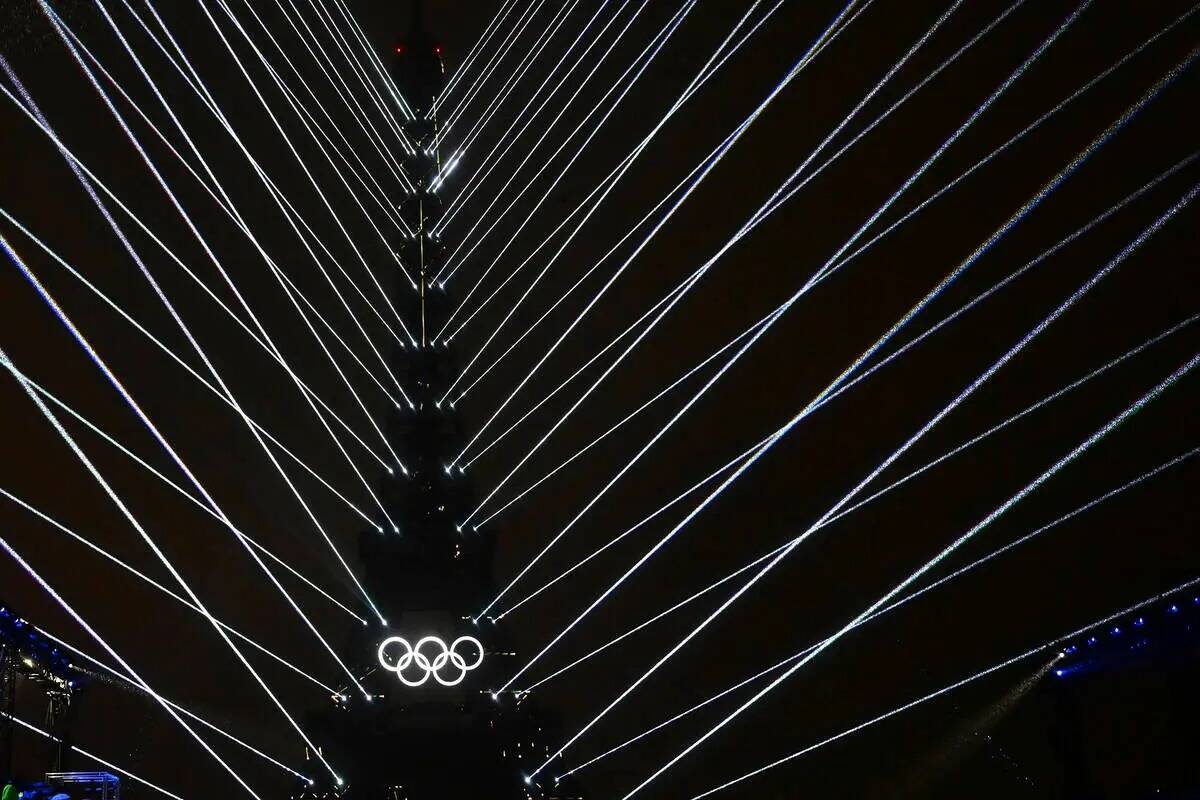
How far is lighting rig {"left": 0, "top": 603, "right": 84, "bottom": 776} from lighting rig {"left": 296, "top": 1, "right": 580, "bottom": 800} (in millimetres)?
3235

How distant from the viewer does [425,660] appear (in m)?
16.5

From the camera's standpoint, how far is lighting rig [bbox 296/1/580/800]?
630 inches

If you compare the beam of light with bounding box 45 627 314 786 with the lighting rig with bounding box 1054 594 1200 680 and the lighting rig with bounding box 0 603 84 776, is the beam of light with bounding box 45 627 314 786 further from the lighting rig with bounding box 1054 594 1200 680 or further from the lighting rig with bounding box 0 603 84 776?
the lighting rig with bounding box 1054 594 1200 680

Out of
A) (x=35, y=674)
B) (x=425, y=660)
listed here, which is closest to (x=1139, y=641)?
(x=425, y=660)

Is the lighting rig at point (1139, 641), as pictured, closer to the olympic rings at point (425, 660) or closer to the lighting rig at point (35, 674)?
the olympic rings at point (425, 660)

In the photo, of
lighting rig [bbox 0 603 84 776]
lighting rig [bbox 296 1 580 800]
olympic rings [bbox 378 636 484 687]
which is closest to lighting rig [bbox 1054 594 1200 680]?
lighting rig [bbox 296 1 580 800]

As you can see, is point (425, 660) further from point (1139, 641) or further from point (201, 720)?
point (1139, 641)

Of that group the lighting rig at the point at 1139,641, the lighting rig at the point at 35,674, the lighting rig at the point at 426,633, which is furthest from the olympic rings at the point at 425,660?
the lighting rig at the point at 1139,641

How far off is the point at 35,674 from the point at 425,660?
5.29 meters

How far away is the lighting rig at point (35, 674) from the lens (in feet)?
38.9

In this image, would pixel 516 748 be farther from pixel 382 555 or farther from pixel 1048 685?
pixel 1048 685

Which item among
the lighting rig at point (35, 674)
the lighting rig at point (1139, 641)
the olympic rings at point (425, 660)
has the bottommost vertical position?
the lighting rig at point (1139, 641)

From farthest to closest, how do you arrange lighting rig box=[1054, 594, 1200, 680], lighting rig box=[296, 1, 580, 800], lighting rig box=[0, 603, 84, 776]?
lighting rig box=[296, 1, 580, 800]
lighting rig box=[0, 603, 84, 776]
lighting rig box=[1054, 594, 1200, 680]

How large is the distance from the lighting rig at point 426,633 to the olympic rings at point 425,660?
2 centimetres
